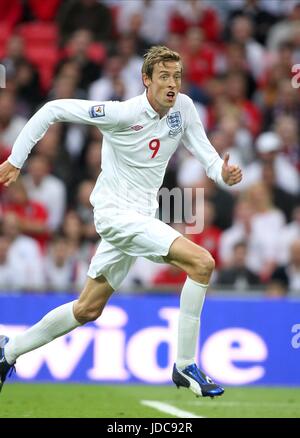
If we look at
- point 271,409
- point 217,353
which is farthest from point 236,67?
point 271,409

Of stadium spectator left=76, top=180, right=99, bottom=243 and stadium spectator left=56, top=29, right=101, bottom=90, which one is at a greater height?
stadium spectator left=56, top=29, right=101, bottom=90

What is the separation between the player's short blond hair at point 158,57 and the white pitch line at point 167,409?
268 cm

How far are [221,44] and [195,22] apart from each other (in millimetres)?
476

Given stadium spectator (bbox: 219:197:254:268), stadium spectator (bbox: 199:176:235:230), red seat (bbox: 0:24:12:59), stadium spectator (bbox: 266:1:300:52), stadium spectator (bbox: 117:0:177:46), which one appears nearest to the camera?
stadium spectator (bbox: 219:197:254:268)

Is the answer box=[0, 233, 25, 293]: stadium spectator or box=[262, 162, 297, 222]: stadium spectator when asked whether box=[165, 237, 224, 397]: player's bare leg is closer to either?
box=[0, 233, 25, 293]: stadium spectator

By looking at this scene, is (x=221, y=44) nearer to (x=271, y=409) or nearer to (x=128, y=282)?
(x=128, y=282)

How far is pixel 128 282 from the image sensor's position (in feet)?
40.5

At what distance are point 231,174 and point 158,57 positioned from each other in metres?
0.96

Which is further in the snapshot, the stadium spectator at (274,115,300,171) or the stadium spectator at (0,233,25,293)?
the stadium spectator at (274,115,300,171)

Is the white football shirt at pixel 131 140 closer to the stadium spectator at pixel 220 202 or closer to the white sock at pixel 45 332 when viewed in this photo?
the white sock at pixel 45 332

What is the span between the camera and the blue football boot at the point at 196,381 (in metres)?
7.46

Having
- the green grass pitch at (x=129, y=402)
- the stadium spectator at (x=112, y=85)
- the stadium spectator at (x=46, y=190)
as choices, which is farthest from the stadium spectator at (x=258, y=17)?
the green grass pitch at (x=129, y=402)

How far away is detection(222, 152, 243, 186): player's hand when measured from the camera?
773cm

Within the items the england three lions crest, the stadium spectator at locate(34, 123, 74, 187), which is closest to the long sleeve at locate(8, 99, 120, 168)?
the england three lions crest
